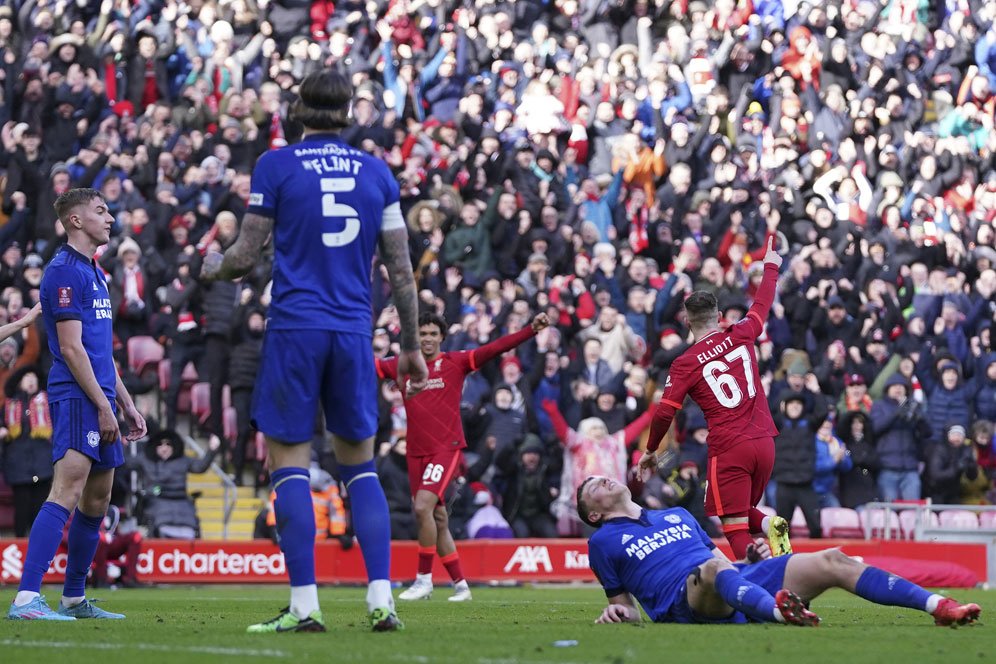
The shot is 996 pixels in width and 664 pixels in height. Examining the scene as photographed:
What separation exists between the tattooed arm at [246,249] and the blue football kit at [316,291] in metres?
0.06

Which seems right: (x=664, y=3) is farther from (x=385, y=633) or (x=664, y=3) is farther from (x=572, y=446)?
(x=385, y=633)

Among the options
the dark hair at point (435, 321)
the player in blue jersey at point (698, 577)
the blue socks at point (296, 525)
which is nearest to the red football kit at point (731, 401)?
the player in blue jersey at point (698, 577)

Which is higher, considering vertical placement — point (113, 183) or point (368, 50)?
point (368, 50)

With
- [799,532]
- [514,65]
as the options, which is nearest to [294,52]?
[514,65]

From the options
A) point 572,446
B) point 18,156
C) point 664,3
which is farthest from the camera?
point 664,3

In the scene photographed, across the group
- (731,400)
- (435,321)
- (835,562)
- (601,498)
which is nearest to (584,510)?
(601,498)

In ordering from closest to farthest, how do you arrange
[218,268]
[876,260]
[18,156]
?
[218,268] < [18,156] < [876,260]

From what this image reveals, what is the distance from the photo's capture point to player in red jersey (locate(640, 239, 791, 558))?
12734 mm

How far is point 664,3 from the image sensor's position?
31484 millimetres

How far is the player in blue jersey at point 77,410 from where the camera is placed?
10406 mm

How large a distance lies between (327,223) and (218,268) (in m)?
0.61

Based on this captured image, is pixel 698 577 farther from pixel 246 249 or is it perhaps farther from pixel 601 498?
pixel 246 249

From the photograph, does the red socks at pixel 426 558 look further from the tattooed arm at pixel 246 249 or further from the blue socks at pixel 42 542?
the tattooed arm at pixel 246 249

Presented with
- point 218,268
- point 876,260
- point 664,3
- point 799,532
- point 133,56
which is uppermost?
point 664,3
